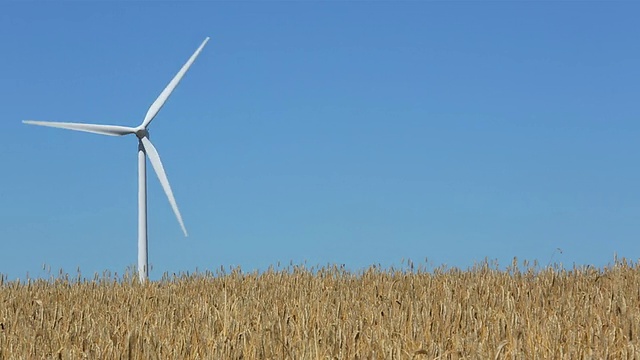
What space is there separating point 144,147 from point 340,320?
11.4 metres

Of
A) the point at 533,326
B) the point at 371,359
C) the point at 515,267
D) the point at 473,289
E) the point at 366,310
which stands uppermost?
the point at 515,267

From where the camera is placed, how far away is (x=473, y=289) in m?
10.8

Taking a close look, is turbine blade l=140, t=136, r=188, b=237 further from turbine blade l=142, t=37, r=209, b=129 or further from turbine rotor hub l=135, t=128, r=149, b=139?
turbine blade l=142, t=37, r=209, b=129

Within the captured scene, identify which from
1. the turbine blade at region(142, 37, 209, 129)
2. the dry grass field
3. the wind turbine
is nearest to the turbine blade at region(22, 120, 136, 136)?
the wind turbine

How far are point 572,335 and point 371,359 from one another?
5.10 feet

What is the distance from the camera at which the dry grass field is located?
6.06 meters

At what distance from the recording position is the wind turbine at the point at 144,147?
1766 cm

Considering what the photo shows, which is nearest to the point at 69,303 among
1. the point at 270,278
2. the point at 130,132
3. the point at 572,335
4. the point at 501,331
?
the point at 270,278

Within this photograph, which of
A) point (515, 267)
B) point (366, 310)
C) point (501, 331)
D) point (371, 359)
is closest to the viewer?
point (371, 359)

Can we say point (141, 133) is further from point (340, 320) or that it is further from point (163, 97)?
point (340, 320)

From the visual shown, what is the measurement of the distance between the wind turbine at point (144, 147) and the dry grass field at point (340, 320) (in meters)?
3.90

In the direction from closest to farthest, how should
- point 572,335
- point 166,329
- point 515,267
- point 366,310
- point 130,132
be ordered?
point 572,335 < point 166,329 < point 366,310 < point 515,267 < point 130,132

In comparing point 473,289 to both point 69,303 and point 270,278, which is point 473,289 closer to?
point 270,278

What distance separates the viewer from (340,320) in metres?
8.03
